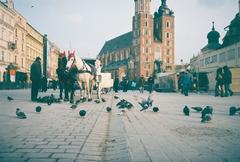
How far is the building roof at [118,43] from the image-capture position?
113 meters

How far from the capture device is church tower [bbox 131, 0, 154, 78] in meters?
98.1

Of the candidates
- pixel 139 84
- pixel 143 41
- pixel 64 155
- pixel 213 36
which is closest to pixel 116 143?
pixel 64 155

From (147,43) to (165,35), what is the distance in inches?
323

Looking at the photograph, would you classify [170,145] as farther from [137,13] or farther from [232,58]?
[137,13]

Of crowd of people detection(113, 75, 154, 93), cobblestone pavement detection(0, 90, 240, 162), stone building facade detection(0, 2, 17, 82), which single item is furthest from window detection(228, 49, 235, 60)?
cobblestone pavement detection(0, 90, 240, 162)

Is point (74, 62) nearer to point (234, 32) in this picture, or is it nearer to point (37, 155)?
point (37, 155)

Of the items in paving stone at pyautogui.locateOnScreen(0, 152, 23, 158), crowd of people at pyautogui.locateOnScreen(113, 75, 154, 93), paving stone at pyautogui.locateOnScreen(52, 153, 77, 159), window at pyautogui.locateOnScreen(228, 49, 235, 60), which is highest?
window at pyautogui.locateOnScreen(228, 49, 235, 60)

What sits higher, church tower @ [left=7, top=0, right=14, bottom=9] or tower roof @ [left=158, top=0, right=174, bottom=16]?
tower roof @ [left=158, top=0, right=174, bottom=16]

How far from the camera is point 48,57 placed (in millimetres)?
75812

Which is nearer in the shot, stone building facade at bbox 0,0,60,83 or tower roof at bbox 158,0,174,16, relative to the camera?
stone building facade at bbox 0,0,60,83

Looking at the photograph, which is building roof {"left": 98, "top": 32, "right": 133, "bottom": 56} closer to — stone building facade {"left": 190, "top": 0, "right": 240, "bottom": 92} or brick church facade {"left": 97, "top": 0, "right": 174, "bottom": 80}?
brick church facade {"left": 97, "top": 0, "right": 174, "bottom": 80}

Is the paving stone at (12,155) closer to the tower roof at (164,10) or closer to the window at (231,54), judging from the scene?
the window at (231,54)

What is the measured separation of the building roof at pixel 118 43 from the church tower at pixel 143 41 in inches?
311

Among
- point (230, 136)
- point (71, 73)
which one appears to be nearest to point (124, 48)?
point (71, 73)
